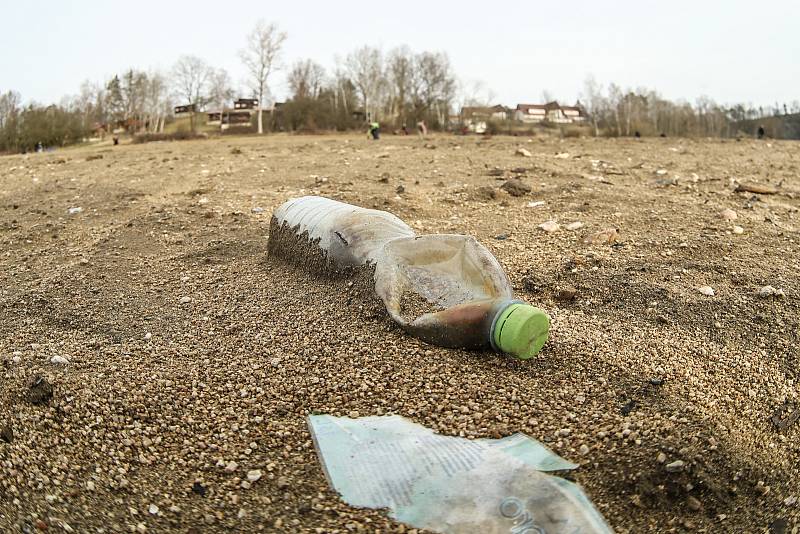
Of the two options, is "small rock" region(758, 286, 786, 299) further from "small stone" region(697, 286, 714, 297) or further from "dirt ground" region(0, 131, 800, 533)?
"small stone" region(697, 286, 714, 297)

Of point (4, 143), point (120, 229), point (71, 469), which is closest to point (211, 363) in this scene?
point (71, 469)

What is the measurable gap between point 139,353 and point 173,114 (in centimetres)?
4646

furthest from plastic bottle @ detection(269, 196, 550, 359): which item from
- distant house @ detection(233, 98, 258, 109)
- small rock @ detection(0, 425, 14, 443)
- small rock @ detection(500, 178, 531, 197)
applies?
distant house @ detection(233, 98, 258, 109)

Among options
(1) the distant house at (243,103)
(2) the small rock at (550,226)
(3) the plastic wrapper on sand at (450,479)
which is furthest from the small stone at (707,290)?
(1) the distant house at (243,103)

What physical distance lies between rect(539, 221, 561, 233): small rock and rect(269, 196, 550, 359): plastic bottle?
1.52 metres

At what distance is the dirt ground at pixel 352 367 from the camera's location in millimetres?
1923

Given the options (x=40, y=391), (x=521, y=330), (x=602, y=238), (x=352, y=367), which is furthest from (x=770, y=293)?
(x=40, y=391)

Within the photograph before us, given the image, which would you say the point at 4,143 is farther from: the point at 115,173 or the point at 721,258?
the point at 721,258

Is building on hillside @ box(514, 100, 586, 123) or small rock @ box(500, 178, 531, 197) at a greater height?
building on hillside @ box(514, 100, 586, 123)

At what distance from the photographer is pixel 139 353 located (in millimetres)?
2812

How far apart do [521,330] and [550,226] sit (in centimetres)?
237

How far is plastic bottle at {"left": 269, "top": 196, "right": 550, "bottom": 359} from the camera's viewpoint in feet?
8.14

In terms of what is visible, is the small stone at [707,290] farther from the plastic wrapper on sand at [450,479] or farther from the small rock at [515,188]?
the small rock at [515,188]

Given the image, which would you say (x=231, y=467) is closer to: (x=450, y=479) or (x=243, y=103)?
(x=450, y=479)
